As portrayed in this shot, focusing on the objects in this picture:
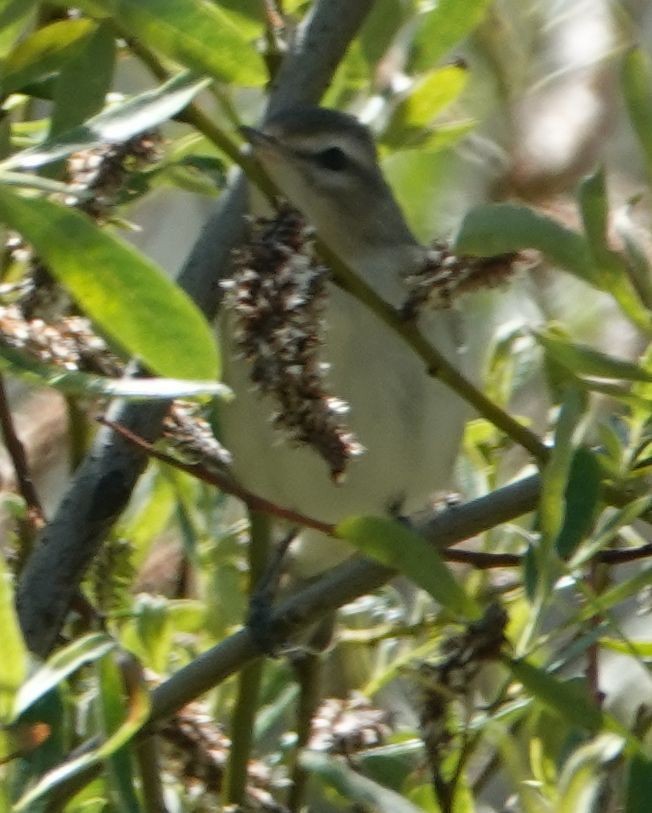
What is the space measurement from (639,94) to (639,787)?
1.03 feet

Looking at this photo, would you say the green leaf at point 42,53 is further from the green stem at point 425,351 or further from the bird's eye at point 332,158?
the bird's eye at point 332,158

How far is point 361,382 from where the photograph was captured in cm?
160

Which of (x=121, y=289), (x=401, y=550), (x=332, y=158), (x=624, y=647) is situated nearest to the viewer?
(x=121, y=289)

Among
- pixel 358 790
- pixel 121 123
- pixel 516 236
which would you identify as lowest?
pixel 358 790

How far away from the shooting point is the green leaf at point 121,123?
0.63 metres

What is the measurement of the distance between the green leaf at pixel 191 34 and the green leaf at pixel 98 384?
14 centimetres

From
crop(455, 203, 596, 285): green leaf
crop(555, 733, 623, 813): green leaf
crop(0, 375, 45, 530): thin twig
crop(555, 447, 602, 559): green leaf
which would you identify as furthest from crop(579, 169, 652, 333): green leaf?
crop(0, 375, 45, 530): thin twig

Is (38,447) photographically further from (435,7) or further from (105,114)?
(105,114)

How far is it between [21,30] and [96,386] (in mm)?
172

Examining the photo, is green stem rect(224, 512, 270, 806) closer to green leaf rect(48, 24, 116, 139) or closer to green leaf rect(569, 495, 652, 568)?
green leaf rect(569, 495, 652, 568)

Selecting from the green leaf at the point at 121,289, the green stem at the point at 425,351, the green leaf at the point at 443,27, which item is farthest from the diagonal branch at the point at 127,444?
the green leaf at the point at 121,289

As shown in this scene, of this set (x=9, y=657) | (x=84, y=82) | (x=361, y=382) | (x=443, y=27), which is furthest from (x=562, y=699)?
(x=361, y=382)

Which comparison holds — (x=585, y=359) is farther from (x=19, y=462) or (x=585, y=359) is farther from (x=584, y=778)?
(x=19, y=462)

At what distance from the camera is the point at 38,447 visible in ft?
6.28
